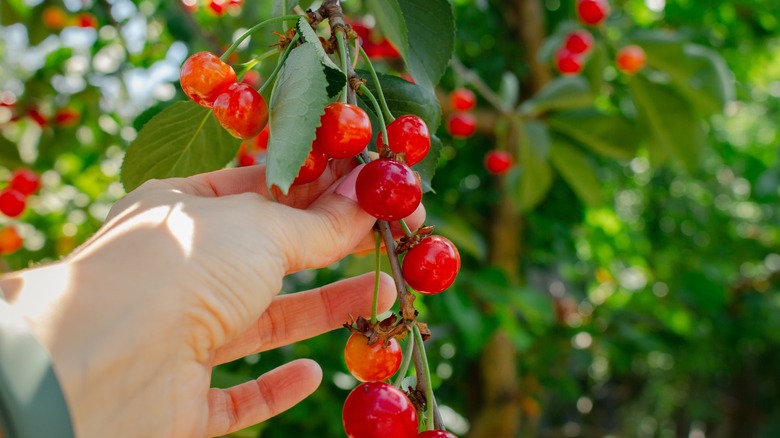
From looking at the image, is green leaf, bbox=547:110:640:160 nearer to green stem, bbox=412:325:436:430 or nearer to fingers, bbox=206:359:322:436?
fingers, bbox=206:359:322:436

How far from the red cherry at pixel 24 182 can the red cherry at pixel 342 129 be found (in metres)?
2.00

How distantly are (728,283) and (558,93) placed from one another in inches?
91.1

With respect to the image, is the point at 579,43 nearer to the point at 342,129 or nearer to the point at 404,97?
the point at 404,97

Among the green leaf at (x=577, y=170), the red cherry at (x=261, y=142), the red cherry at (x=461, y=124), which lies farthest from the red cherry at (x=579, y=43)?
the red cherry at (x=261, y=142)

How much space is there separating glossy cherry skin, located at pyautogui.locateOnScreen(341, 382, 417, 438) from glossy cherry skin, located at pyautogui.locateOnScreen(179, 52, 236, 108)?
0.46 metres

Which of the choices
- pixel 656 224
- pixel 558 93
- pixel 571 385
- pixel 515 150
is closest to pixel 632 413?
pixel 656 224

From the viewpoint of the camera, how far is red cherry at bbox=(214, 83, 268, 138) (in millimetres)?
829

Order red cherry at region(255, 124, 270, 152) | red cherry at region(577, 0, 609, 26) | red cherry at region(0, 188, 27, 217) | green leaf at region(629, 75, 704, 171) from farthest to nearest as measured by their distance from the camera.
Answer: red cherry at region(577, 0, 609, 26)
green leaf at region(629, 75, 704, 171)
red cherry at region(0, 188, 27, 217)
red cherry at region(255, 124, 270, 152)

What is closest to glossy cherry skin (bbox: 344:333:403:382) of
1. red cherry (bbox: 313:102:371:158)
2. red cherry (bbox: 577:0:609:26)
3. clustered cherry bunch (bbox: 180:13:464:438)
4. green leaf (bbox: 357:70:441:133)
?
clustered cherry bunch (bbox: 180:13:464:438)

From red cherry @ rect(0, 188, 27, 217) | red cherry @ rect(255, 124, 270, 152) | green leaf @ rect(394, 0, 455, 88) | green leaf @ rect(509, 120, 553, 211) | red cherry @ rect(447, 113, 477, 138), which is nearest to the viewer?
green leaf @ rect(394, 0, 455, 88)

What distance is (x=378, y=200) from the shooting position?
80 cm

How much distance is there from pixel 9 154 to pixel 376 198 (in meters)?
2.28

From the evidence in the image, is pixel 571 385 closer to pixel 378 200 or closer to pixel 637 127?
pixel 637 127

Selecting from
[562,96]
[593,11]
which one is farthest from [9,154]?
[593,11]
